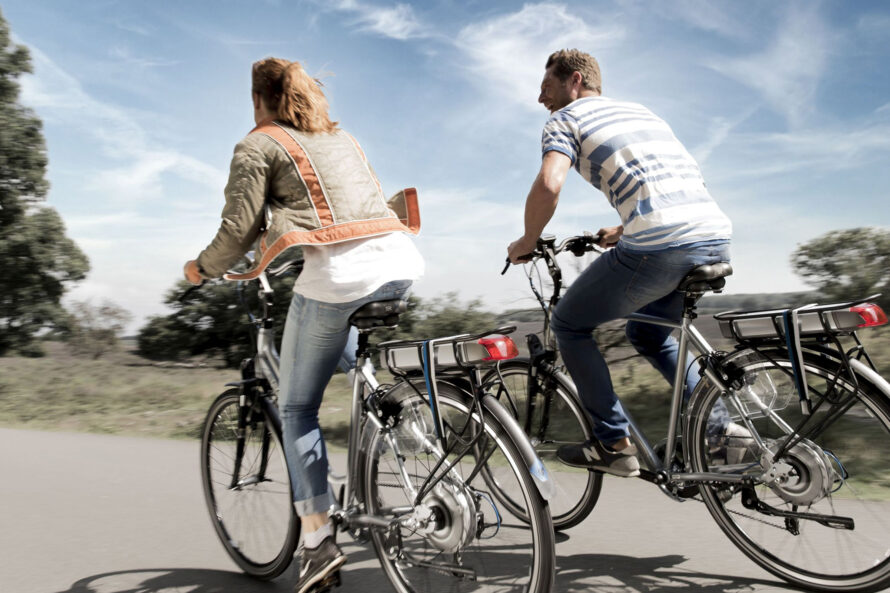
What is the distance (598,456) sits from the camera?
3496 millimetres

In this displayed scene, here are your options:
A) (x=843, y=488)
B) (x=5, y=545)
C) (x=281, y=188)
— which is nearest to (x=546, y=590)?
(x=843, y=488)

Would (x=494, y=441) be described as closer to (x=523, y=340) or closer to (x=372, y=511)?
(x=372, y=511)

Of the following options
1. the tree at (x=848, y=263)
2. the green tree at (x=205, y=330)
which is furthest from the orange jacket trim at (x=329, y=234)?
the green tree at (x=205, y=330)

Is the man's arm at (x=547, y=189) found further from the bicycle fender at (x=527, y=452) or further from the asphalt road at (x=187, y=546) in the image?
the asphalt road at (x=187, y=546)

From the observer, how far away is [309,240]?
2805 mm

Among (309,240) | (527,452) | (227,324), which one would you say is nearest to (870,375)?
(527,452)

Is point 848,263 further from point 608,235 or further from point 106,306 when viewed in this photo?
point 106,306

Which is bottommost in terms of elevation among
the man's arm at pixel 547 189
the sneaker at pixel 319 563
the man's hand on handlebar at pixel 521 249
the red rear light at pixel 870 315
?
the sneaker at pixel 319 563

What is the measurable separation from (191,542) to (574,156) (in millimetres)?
2751

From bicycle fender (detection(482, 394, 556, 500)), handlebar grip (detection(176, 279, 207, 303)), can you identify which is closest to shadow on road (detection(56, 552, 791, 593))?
bicycle fender (detection(482, 394, 556, 500))

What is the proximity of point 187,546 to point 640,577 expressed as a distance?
226 centimetres

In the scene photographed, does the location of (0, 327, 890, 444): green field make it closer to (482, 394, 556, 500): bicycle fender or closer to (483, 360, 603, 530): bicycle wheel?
(483, 360, 603, 530): bicycle wheel

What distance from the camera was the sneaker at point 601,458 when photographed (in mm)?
3412

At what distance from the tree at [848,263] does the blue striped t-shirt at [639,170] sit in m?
4.27
